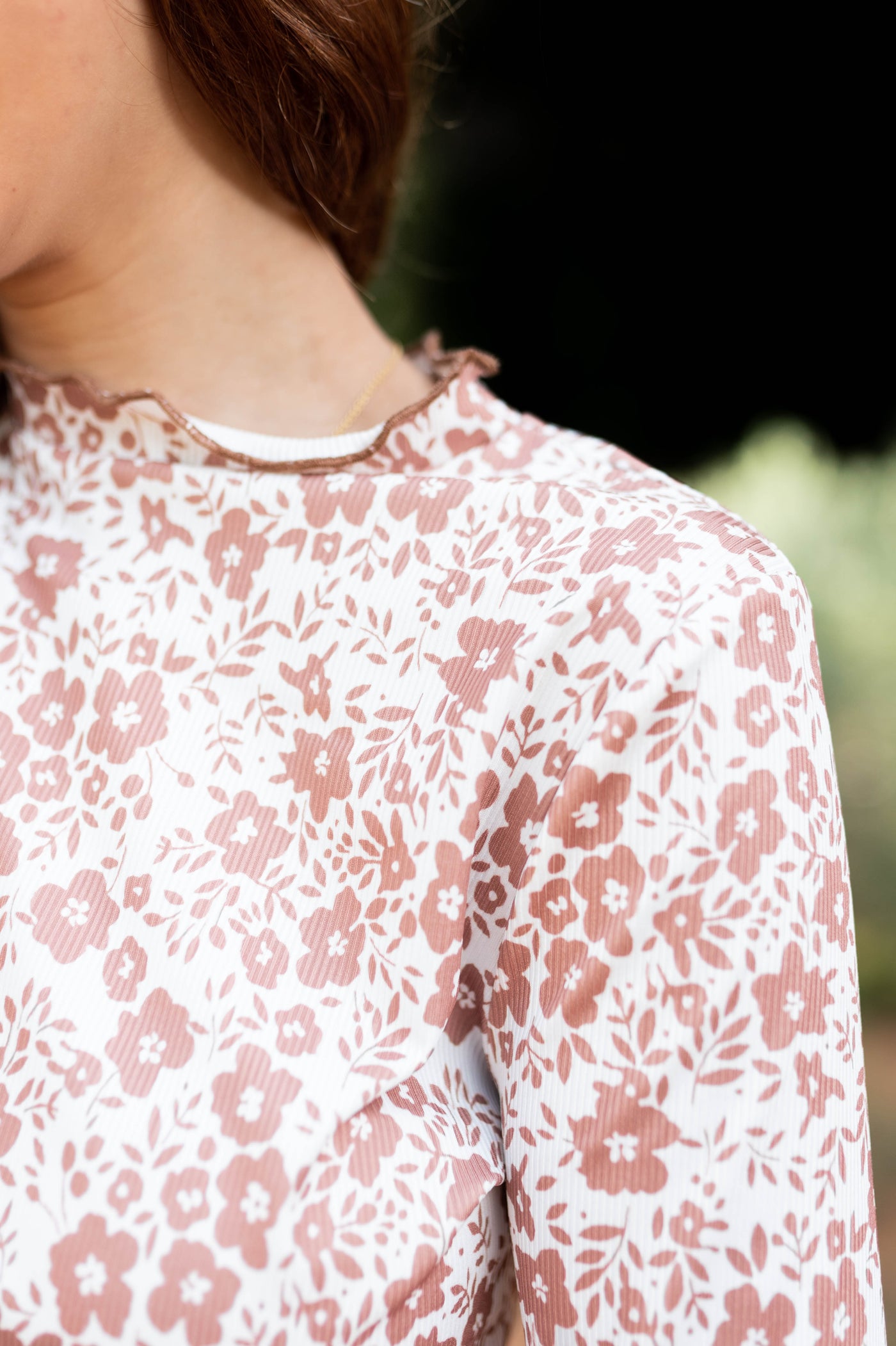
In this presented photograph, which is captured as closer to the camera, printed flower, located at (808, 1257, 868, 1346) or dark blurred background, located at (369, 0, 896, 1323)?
printed flower, located at (808, 1257, 868, 1346)

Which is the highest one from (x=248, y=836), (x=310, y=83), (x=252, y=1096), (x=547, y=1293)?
(x=310, y=83)

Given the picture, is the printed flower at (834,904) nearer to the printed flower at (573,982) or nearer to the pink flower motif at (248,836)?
the printed flower at (573,982)

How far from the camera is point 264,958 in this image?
584 millimetres

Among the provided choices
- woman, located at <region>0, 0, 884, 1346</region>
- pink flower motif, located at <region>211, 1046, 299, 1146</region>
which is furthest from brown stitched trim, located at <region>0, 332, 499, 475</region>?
pink flower motif, located at <region>211, 1046, 299, 1146</region>

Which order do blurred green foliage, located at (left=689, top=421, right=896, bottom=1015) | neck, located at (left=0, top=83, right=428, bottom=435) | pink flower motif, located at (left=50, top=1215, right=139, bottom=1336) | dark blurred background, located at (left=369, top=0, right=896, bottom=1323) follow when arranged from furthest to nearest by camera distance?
blurred green foliage, located at (left=689, top=421, right=896, bottom=1015), dark blurred background, located at (left=369, top=0, right=896, bottom=1323), neck, located at (left=0, top=83, right=428, bottom=435), pink flower motif, located at (left=50, top=1215, right=139, bottom=1336)

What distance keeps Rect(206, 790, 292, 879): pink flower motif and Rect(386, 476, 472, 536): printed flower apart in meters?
0.19

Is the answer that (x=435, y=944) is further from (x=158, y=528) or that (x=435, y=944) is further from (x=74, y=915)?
(x=158, y=528)

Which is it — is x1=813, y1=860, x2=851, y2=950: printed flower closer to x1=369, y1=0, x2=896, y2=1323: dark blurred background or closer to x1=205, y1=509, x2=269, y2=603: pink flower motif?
x1=205, y1=509, x2=269, y2=603: pink flower motif

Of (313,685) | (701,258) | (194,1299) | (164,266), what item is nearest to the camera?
(194,1299)

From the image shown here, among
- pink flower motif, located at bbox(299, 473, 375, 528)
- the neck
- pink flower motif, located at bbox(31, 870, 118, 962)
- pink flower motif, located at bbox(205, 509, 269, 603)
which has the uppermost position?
the neck

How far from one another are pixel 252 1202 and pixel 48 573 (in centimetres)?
Result: 39

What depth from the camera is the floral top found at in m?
0.54

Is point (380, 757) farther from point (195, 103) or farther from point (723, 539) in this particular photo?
point (195, 103)

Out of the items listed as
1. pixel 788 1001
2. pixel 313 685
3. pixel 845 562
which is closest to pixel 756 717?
pixel 788 1001
